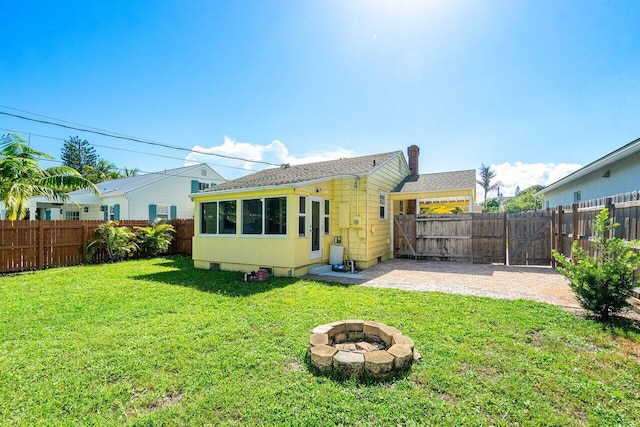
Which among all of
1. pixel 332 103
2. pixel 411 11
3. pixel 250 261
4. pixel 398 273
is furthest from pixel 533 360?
pixel 332 103

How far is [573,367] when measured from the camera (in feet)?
10.1

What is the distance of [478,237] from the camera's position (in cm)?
1091

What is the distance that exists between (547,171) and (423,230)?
6810 centimetres

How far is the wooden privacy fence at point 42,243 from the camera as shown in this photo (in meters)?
9.43

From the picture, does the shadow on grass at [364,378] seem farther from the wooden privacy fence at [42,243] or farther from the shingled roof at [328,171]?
the wooden privacy fence at [42,243]

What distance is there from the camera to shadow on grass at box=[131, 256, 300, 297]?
6664 millimetres

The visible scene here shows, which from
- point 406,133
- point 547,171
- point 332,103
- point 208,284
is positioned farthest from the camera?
point 547,171

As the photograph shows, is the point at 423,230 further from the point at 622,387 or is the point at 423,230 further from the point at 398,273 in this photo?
the point at 622,387

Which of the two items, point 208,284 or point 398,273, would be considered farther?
point 398,273

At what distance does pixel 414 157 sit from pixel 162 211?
15.8 meters

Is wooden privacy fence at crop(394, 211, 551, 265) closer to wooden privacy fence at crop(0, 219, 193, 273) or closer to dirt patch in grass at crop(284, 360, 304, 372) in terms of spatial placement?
dirt patch in grass at crop(284, 360, 304, 372)

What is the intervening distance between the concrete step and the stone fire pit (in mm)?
5029

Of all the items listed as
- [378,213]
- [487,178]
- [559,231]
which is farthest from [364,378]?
[487,178]

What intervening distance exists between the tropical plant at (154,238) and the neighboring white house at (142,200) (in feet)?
15.4
